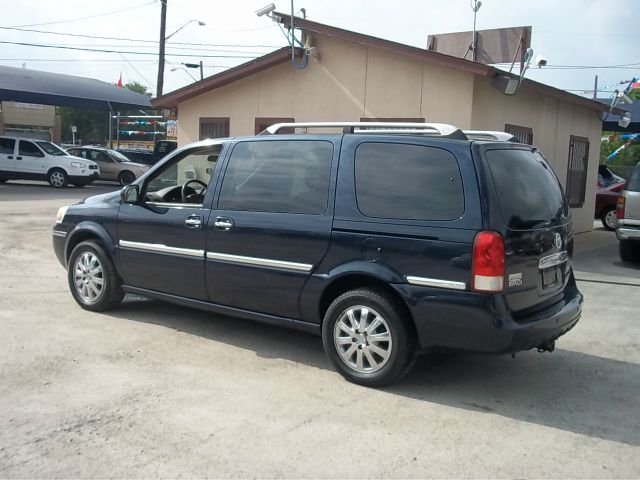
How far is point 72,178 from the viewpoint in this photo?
77.5ft

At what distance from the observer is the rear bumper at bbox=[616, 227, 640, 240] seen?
422 inches

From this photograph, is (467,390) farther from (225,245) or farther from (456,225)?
(225,245)

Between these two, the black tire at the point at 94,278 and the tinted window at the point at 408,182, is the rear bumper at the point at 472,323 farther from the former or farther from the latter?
the black tire at the point at 94,278

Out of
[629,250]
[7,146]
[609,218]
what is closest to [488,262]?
[629,250]

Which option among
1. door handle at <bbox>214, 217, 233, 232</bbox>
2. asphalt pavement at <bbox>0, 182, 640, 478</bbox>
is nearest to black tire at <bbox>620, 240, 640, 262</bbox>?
asphalt pavement at <bbox>0, 182, 640, 478</bbox>

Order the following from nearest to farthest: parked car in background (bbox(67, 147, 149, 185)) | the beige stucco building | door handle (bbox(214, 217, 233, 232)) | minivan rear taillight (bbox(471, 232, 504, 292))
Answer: minivan rear taillight (bbox(471, 232, 504, 292))
door handle (bbox(214, 217, 233, 232))
the beige stucco building
parked car in background (bbox(67, 147, 149, 185))

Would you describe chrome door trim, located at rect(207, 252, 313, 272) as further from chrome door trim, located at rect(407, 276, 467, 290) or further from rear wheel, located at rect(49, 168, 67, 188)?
rear wheel, located at rect(49, 168, 67, 188)

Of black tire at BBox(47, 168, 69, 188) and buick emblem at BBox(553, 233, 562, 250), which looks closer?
buick emblem at BBox(553, 233, 562, 250)

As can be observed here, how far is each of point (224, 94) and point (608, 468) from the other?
35.0 feet

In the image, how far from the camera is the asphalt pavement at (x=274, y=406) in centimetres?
360

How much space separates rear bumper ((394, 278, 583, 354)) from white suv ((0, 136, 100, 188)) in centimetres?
2145

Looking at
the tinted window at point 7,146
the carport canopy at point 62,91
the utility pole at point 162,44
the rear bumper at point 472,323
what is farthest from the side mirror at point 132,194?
the utility pole at point 162,44

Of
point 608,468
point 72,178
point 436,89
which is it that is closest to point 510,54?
point 436,89

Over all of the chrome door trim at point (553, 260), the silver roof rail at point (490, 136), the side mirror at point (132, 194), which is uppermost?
the silver roof rail at point (490, 136)
